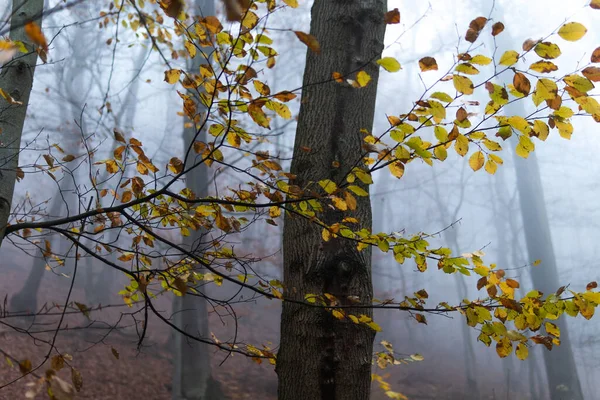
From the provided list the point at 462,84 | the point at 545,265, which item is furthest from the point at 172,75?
the point at 545,265

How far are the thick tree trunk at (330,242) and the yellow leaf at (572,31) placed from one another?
90 centimetres

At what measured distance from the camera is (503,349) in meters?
1.91

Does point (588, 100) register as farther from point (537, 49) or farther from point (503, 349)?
point (503, 349)

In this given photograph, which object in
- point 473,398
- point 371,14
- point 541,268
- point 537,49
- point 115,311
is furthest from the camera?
point 115,311

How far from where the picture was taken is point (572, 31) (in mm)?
1543

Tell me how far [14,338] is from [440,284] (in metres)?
35.7

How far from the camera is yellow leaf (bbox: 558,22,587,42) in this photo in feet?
5.01

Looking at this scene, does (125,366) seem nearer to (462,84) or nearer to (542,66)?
(462,84)

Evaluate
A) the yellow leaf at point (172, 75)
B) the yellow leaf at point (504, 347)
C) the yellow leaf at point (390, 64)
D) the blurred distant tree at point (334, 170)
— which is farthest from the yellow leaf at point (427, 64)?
the yellow leaf at point (504, 347)

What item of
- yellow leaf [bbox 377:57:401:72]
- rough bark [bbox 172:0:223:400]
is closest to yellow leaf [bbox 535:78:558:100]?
yellow leaf [bbox 377:57:401:72]

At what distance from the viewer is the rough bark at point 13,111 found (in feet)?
6.82

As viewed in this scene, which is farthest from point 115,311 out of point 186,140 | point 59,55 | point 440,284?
point 440,284

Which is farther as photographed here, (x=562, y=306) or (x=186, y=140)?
(x=186, y=140)

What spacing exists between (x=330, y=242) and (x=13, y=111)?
1.81 m
